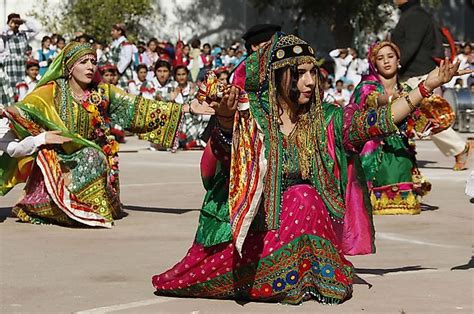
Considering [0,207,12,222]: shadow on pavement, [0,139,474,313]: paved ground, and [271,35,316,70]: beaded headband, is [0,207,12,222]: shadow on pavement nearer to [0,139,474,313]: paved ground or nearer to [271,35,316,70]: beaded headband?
[0,139,474,313]: paved ground

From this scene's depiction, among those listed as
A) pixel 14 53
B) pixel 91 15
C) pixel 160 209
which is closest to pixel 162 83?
pixel 14 53

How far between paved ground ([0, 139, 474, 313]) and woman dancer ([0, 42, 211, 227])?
0.65 feet

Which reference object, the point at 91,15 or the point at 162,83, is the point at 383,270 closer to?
the point at 162,83

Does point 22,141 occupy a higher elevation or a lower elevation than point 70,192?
higher

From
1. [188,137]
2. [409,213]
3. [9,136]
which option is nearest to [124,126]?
[9,136]

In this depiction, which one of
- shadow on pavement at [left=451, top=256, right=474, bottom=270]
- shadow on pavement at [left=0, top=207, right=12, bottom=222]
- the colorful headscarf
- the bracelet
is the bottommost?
shadow on pavement at [left=0, top=207, right=12, bottom=222]

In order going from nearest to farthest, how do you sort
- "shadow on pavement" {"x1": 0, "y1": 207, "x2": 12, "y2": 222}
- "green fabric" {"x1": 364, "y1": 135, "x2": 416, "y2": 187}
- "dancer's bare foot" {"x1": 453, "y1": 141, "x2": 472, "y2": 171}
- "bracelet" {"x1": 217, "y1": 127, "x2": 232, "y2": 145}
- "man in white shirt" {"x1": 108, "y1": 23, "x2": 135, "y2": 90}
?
"bracelet" {"x1": 217, "y1": 127, "x2": 232, "y2": 145} < "shadow on pavement" {"x1": 0, "y1": 207, "x2": 12, "y2": 222} < "green fabric" {"x1": 364, "y1": 135, "x2": 416, "y2": 187} < "dancer's bare foot" {"x1": 453, "y1": 141, "x2": 472, "y2": 171} < "man in white shirt" {"x1": 108, "y1": 23, "x2": 135, "y2": 90}

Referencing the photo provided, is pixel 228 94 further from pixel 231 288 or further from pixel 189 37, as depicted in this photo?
pixel 189 37

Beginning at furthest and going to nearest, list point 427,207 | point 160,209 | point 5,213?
point 427,207 → point 160,209 → point 5,213

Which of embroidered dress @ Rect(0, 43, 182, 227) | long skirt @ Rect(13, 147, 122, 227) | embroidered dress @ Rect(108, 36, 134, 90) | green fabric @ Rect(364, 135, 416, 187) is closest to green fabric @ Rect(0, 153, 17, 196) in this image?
embroidered dress @ Rect(0, 43, 182, 227)

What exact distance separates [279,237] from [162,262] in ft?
5.19

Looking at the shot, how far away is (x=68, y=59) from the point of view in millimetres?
9953

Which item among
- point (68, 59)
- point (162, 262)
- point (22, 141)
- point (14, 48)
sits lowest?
point (162, 262)

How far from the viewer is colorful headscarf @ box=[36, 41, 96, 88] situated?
9.95 metres
